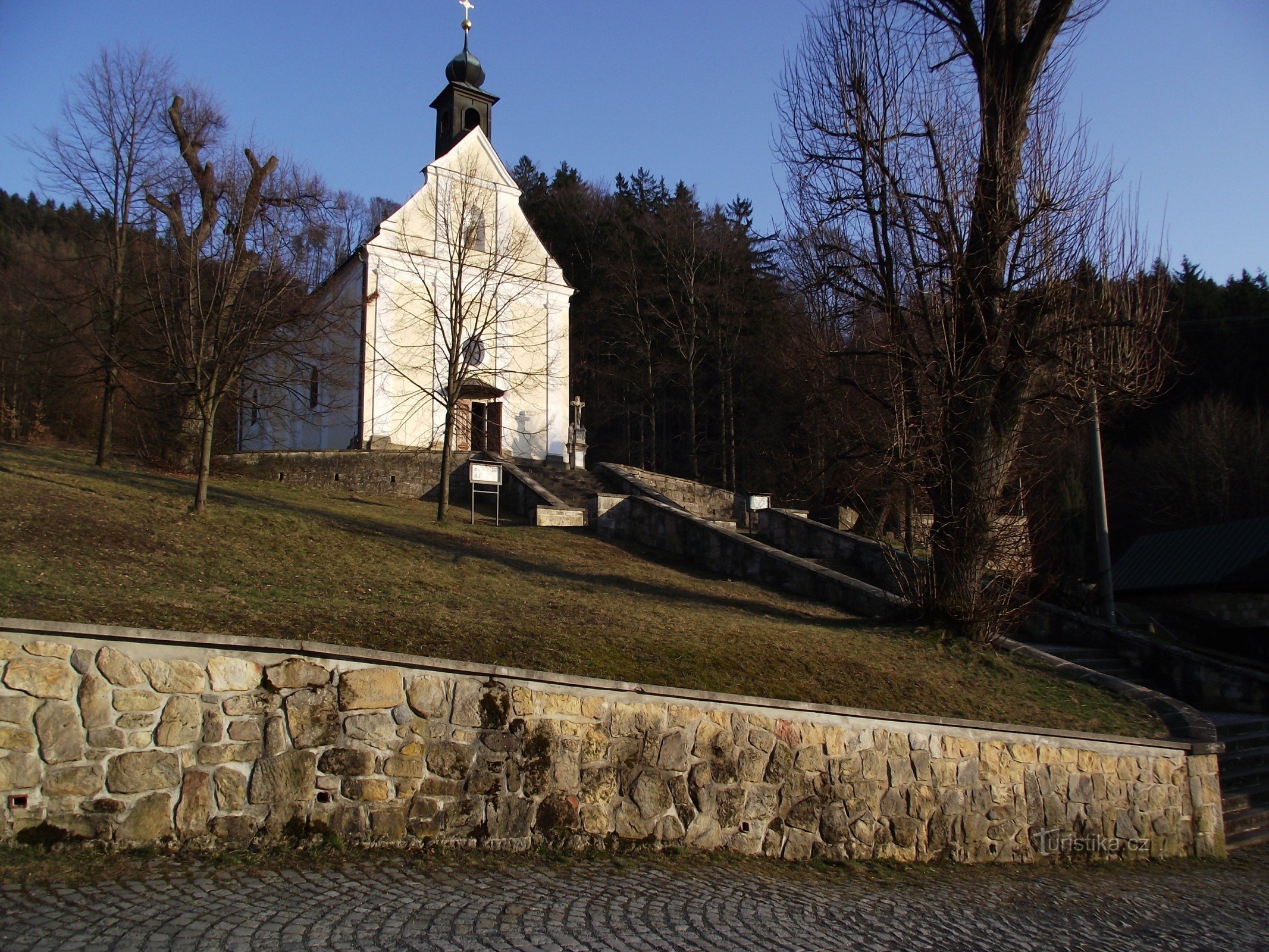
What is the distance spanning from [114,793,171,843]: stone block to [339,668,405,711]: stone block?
1121mm

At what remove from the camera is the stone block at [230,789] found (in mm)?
5473

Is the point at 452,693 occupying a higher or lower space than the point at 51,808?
higher

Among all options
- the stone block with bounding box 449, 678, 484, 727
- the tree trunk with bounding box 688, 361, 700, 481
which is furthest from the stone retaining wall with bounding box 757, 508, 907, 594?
the tree trunk with bounding box 688, 361, 700, 481

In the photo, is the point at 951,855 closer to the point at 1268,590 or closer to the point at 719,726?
the point at 719,726

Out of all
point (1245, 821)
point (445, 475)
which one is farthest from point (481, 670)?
point (445, 475)

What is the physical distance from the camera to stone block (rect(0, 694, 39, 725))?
5.10 m

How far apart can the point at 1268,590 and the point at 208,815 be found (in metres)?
19.8

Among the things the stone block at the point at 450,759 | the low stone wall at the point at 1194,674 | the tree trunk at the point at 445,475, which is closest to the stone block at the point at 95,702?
the stone block at the point at 450,759

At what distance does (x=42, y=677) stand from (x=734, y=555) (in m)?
11.9

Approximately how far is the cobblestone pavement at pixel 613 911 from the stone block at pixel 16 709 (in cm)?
96

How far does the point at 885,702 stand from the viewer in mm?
8320

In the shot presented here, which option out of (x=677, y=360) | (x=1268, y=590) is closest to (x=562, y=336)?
(x=677, y=360)

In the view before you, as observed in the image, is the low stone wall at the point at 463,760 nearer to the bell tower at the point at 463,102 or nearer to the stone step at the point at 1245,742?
the stone step at the point at 1245,742

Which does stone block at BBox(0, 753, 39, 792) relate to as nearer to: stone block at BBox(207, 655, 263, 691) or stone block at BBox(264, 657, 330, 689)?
stone block at BBox(207, 655, 263, 691)
